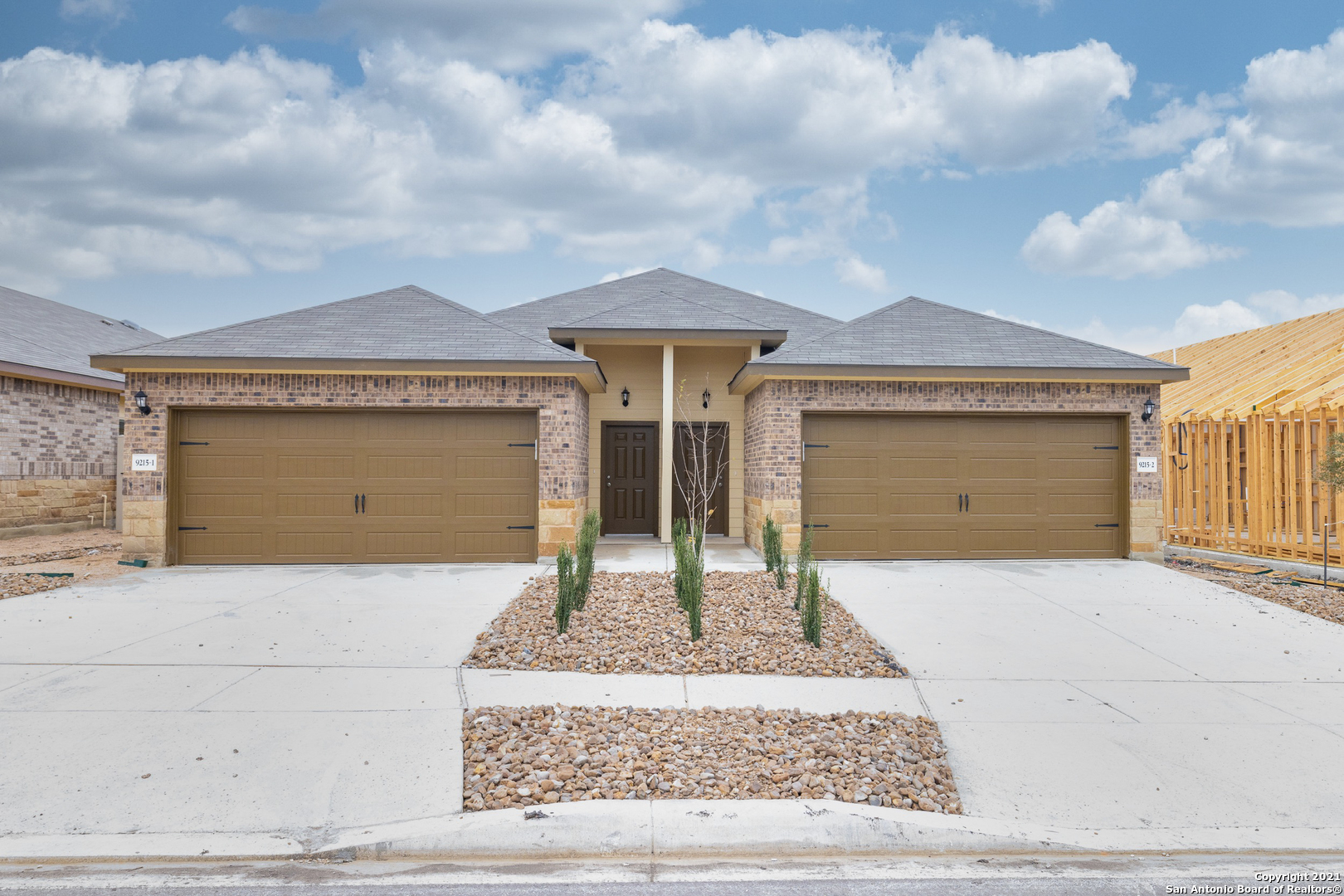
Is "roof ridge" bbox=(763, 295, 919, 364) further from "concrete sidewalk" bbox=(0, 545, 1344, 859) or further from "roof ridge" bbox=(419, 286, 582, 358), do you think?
"concrete sidewalk" bbox=(0, 545, 1344, 859)

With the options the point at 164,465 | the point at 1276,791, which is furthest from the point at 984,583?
the point at 164,465

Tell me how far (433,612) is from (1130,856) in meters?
5.52

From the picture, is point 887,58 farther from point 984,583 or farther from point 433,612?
point 433,612

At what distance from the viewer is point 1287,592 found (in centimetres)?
754

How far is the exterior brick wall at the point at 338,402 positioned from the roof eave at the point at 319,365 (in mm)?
189

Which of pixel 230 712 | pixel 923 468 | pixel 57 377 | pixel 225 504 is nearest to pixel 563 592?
pixel 230 712

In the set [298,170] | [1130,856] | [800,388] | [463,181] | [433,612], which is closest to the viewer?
[1130,856]

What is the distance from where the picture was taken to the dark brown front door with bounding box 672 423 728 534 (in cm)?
1176

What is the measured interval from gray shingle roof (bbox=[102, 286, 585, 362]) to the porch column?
214 cm

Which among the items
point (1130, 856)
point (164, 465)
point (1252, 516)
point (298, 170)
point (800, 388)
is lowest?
point (1130, 856)

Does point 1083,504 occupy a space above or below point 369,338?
below

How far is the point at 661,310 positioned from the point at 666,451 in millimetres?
2383

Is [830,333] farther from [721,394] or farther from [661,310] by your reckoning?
[661,310]

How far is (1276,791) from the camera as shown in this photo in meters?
3.07
